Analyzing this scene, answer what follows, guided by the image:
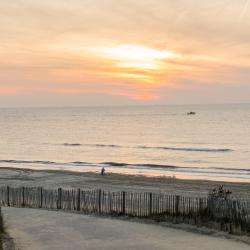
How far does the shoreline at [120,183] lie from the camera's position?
3792cm

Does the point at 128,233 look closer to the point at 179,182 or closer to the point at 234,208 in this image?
the point at 234,208

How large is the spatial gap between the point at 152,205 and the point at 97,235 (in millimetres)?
5341

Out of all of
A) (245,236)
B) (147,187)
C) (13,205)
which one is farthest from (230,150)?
(245,236)

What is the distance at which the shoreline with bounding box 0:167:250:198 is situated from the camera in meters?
37.9

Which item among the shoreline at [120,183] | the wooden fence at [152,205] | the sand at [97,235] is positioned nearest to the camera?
the sand at [97,235]

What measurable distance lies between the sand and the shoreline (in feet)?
49.3

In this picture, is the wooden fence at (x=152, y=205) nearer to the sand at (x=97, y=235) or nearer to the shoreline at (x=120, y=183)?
the sand at (x=97, y=235)

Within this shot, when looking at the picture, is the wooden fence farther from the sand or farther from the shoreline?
the shoreline

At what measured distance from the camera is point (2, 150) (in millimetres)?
90500

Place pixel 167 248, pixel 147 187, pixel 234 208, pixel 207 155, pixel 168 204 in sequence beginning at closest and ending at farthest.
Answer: pixel 167 248 < pixel 234 208 < pixel 168 204 < pixel 147 187 < pixel 207 155

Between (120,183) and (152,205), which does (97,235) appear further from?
(120,183)

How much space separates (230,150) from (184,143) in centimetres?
1715

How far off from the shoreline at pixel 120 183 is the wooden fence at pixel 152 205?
11.0m

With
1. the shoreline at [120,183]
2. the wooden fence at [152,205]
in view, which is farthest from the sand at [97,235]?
the shoreline at [120,183]
